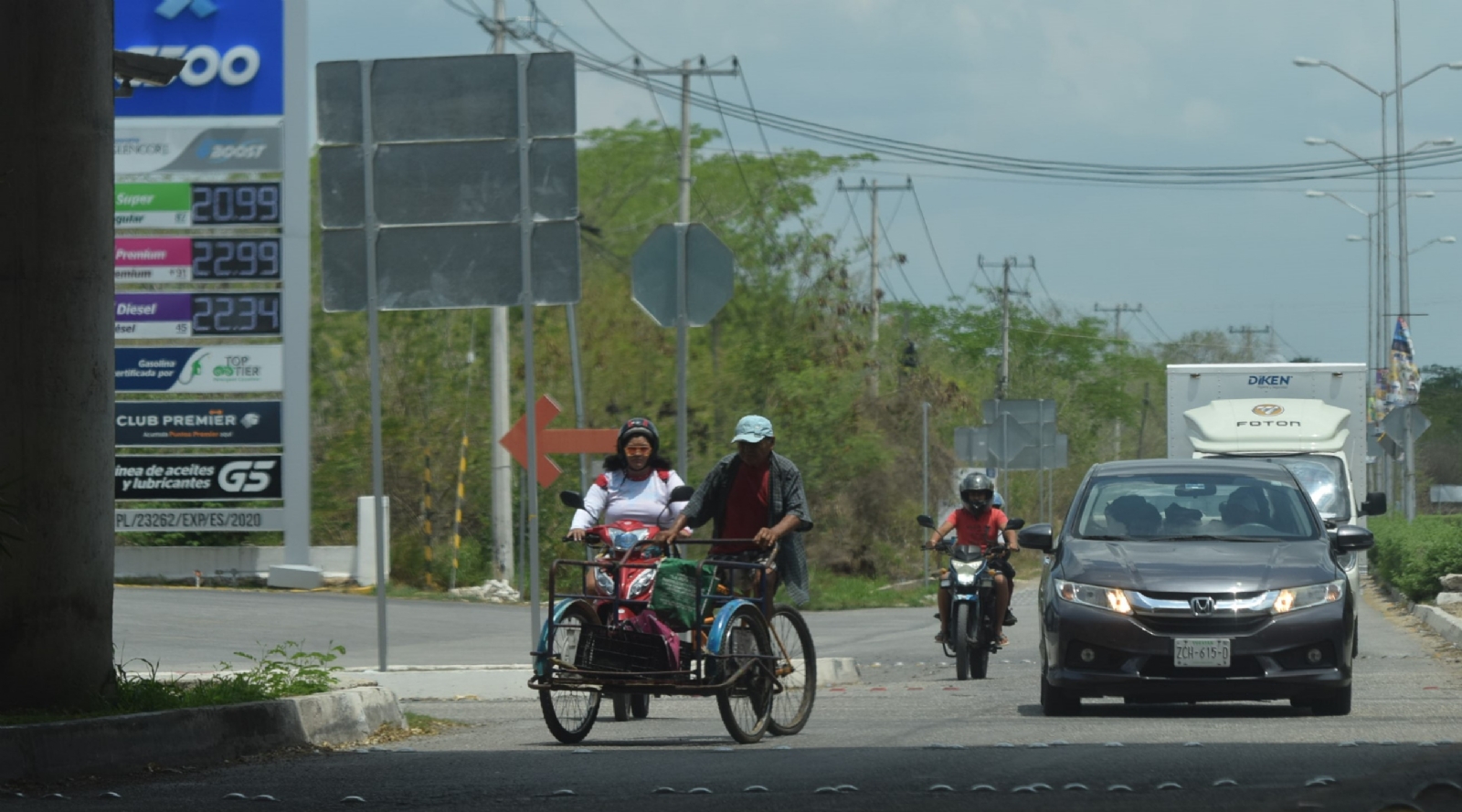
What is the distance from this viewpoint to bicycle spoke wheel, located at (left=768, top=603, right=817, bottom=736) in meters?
10.4

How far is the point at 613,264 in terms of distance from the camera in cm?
4938

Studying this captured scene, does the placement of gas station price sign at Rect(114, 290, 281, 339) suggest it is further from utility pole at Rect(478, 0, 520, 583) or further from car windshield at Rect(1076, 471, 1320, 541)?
car windshield at Rect(1076, 471, 1320, 541)

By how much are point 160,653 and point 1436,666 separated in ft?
33.1

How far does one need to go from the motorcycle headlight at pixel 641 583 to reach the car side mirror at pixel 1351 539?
439 cm

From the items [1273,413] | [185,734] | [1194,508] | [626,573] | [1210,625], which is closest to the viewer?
[185,734]

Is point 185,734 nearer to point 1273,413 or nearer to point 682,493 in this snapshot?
point 682,493

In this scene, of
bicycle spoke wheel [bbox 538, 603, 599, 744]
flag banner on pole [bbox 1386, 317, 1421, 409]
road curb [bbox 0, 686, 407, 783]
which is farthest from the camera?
flag banner on pole [bbox 1386, 317, 1421, 409]

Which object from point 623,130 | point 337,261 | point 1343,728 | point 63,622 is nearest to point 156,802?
point 63,622

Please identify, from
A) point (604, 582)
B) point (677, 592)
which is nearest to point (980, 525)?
point (604, 582)

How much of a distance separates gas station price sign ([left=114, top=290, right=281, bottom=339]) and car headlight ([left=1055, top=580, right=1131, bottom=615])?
17.4 metres

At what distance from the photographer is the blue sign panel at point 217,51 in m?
27.0

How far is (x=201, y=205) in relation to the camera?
27109 mm

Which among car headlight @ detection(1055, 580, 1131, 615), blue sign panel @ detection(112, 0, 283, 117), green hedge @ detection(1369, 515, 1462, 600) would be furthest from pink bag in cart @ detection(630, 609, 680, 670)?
blue sign panel @ detection(112, 0, 283, 117)

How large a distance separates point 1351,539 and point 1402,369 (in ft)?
119
